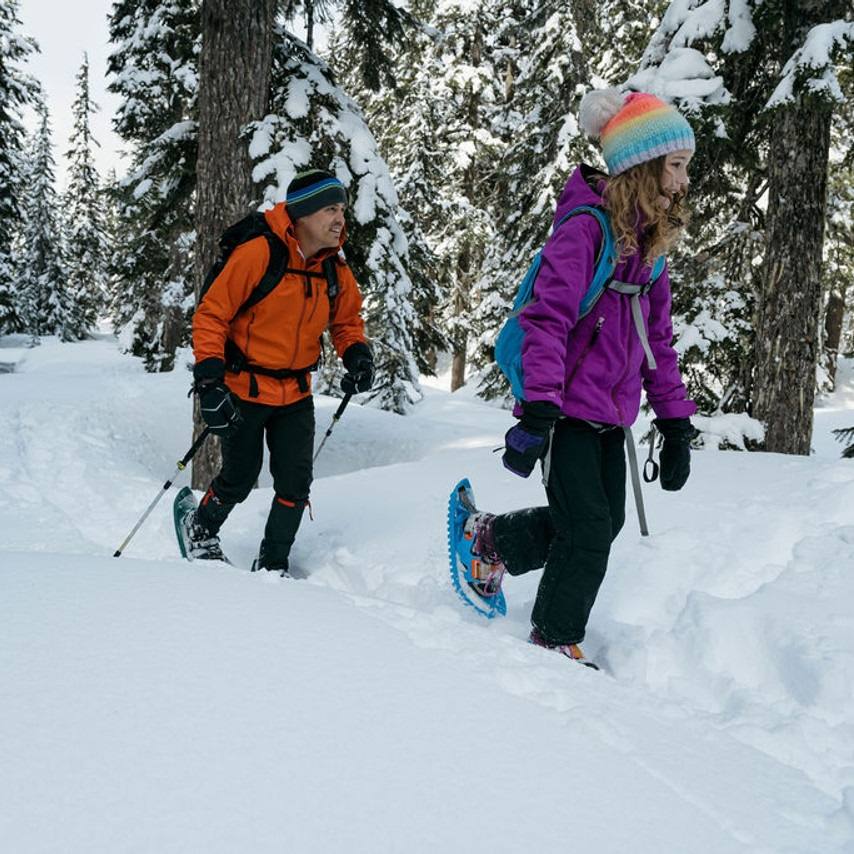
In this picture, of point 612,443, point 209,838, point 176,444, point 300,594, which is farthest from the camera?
point 176,444

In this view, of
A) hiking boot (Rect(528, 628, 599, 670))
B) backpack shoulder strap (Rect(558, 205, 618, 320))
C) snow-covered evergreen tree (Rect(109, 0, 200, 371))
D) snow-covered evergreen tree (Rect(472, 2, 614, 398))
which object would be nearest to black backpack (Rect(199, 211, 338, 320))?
backpack shoulder strap (Rect(558, 205, 618, 320))

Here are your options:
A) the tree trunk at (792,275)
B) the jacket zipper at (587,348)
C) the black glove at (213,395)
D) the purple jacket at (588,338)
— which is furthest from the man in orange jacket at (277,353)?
the tree trunk at (792,275)

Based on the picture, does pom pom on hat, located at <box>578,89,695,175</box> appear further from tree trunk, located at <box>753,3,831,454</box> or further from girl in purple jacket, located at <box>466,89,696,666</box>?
tree trunk, located at <box>753,3,831,454</box>

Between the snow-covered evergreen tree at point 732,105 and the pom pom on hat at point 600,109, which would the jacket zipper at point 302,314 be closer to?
the pom pom on hat at point 600,109

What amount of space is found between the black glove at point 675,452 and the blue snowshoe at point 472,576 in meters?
0.94

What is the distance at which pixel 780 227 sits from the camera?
693 centimetres

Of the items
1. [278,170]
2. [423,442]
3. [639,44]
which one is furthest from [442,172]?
[278,170]

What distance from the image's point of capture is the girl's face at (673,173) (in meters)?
3.00

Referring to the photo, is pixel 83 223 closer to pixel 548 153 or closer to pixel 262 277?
pixel 548 153

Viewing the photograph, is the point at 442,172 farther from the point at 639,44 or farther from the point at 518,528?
the point at 518,528

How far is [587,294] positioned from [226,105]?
482 centimetres

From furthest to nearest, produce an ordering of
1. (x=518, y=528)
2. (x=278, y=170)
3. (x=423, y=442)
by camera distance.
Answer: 1. (x=423, y=442)
2. (x=278, y=170)
3. (x=518, y=528)

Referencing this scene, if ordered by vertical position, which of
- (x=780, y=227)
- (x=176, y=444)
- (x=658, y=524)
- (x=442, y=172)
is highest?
(x=442, y=172)

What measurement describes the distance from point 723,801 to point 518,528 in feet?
5.93
